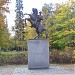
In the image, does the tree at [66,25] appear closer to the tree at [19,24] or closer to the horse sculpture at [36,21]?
the horse sculpture at [36,21]

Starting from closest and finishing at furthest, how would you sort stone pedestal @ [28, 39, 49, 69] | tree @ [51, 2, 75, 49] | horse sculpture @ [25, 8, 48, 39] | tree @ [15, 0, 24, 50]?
stone pedestal @ [28, 39, 49, 69] < horse sculpture @ [25, 8, 48, 39] < tree @ [51, 2, 75, 49] < tree @ [15, 0, 24, 50]

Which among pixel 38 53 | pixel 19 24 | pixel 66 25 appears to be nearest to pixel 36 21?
pixel 38 53

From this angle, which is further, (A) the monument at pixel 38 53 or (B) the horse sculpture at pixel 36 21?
(B) the horse sculpture at pixel 36 21

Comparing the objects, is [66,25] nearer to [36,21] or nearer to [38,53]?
[36,21]

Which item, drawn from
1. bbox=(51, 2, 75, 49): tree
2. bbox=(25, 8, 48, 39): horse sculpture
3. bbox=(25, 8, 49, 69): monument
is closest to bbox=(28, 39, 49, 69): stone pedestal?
bbox=(25, 8, 49, 69): monument

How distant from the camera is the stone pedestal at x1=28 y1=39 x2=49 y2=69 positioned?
1580cm

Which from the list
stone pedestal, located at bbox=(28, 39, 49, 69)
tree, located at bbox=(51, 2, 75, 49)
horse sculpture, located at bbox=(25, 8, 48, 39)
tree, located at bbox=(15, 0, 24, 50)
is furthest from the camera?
tree, located at bbox=(15, 0, 24, 50)

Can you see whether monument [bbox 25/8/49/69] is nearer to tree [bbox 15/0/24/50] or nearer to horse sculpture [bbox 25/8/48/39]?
horse sculpture [bbox 25/8/48/39]

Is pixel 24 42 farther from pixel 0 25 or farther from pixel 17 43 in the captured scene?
pixel 0 25

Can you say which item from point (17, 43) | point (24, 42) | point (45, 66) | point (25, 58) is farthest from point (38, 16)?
point (17, 43)

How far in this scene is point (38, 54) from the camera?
15.8 m

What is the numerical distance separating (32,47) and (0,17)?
28.0 ft

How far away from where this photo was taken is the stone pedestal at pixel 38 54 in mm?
15805

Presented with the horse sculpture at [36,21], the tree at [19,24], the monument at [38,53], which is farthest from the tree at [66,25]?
the tree at [19,24]
